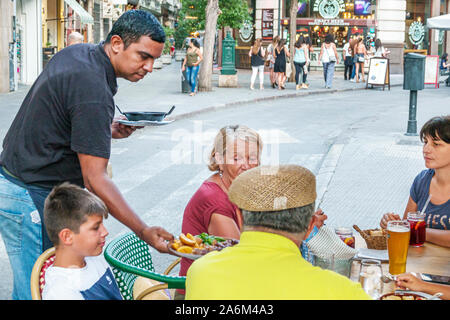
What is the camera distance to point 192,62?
68.1 ft

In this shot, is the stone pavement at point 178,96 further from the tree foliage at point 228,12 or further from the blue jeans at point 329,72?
the tree foliage at point 228,12

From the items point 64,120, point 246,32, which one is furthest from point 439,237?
point 246,32

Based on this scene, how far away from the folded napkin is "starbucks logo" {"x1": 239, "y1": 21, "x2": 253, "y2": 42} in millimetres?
34115

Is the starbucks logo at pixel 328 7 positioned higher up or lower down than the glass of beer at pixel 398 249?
higher up

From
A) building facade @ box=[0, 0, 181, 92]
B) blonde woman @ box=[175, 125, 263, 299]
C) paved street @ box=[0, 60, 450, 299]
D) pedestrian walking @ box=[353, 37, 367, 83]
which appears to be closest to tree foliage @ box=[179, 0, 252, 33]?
building facade @ box=[0, 0, 181, 92]

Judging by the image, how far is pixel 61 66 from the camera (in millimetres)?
3176

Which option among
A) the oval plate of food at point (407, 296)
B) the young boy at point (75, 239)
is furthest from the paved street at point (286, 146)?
the oval plate of food at point (407, 296)

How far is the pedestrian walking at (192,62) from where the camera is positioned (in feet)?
67.9

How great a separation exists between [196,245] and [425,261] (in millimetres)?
1218

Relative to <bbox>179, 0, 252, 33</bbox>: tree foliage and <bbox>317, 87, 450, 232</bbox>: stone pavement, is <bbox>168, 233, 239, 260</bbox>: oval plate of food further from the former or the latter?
<bbox>179, 0, 252, 33</bbox>: tree foliage

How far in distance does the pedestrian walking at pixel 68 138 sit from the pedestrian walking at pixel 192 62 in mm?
17510

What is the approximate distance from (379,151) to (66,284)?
8934 mm

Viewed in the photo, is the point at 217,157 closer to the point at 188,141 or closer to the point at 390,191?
the point at 390,191

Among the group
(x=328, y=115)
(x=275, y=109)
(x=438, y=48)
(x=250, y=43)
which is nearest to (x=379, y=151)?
(x=328, y=115)
